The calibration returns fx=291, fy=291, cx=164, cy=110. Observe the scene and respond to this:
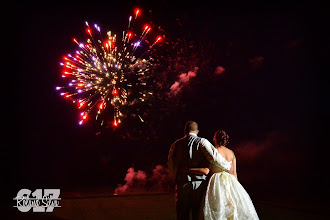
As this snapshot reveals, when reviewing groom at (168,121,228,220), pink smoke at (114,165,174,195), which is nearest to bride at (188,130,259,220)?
groom at (168,121,228,220)

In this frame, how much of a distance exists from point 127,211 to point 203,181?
329cm

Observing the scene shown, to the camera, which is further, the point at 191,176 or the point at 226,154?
the point at 226,154

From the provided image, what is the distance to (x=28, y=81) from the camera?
12.8 m

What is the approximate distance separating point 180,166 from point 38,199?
16.8ft

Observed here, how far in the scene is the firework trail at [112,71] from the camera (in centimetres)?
1002

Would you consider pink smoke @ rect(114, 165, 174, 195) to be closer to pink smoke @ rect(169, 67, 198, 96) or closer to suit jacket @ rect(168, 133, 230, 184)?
pink smoke @ rect(169, 67, 198, 96)

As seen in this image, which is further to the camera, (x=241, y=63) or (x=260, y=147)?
(x=241, y=63)

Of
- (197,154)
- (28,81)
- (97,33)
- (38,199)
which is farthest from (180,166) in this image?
(28,81)

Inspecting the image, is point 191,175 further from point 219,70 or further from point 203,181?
point 219,70

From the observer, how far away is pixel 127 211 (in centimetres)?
624

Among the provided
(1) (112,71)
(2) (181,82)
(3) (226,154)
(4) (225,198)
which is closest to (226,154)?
(3) (226,154)

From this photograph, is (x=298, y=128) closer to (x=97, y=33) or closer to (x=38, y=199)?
(x=97, y=33)

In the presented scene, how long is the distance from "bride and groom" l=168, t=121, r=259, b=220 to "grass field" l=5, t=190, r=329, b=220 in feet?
6.02

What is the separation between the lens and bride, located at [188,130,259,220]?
12.8 ft
